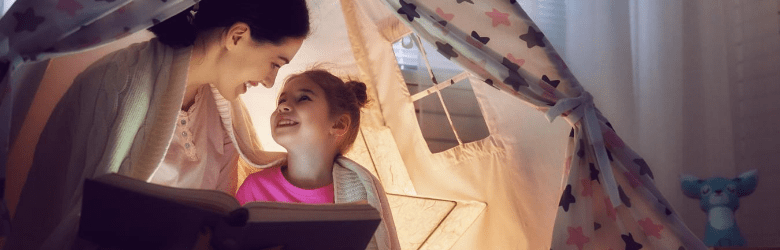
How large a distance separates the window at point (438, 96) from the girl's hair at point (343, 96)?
0.56ft

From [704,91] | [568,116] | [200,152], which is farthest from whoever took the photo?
[704,91]

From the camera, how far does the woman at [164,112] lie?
3.98ft

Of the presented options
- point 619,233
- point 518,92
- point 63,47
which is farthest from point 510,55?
point 63,47

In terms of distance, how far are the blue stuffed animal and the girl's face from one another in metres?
1.03

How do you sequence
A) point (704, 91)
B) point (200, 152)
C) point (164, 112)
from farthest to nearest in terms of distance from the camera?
1. point (704, 91)
2. point (200, 152)
3. point (164, 112)

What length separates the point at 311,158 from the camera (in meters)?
1.77

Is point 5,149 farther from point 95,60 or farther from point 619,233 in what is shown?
point 619,233

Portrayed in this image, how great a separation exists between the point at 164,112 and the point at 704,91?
64.2 inches

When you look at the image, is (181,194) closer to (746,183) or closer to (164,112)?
(164,112)

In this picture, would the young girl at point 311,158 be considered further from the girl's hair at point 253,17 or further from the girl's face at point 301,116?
the girl's hair at point 253,17

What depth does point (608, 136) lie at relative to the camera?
147 cm

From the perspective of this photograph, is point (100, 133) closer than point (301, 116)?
Yes

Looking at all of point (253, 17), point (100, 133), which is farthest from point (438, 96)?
point (100, 133)

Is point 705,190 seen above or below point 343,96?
below
